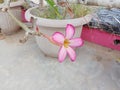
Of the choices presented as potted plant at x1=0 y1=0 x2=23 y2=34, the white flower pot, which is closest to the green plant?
the white flower pot

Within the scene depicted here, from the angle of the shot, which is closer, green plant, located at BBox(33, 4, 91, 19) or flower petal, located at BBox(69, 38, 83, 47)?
flower petal, located at BBox(69, 38, 83, 47)

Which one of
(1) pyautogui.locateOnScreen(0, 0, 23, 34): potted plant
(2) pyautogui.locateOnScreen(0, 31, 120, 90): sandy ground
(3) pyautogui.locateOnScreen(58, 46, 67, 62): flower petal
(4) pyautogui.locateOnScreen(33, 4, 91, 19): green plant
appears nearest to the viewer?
(3) pyautogui.locateOnScreen(58, 46, 67, 62): flower petal

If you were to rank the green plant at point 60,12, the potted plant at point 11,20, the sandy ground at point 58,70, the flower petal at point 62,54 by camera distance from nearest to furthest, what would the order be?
1. the flower petal at point 62,54
2. the sandy ground at point 58,70
3. the green plant at point 60,12
4. the potted plant at point 11,20

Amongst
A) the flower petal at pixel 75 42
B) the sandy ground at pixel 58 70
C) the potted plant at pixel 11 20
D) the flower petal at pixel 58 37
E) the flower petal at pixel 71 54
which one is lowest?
the sandy ground at pixel 58 70

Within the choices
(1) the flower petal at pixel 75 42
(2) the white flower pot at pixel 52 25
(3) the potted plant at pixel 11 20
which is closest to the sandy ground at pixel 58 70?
(2) the white flower pot at pixel 52 25

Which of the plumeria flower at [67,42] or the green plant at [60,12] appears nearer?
the plumeria flower at [67,42]

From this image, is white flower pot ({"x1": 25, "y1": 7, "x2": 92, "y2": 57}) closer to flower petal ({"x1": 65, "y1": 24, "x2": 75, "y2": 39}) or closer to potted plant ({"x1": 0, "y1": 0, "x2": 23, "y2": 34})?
potted plant ({"x1": 0, "y1": 0, "x2": 23, "y2": 34})

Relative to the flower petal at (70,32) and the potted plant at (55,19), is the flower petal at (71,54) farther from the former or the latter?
the potted plant at (55,19)

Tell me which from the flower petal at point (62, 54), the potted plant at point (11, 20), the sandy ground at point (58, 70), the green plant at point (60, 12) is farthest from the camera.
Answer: the potted plant at point (11, 20)

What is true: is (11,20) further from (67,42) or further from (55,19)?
(67,42)
